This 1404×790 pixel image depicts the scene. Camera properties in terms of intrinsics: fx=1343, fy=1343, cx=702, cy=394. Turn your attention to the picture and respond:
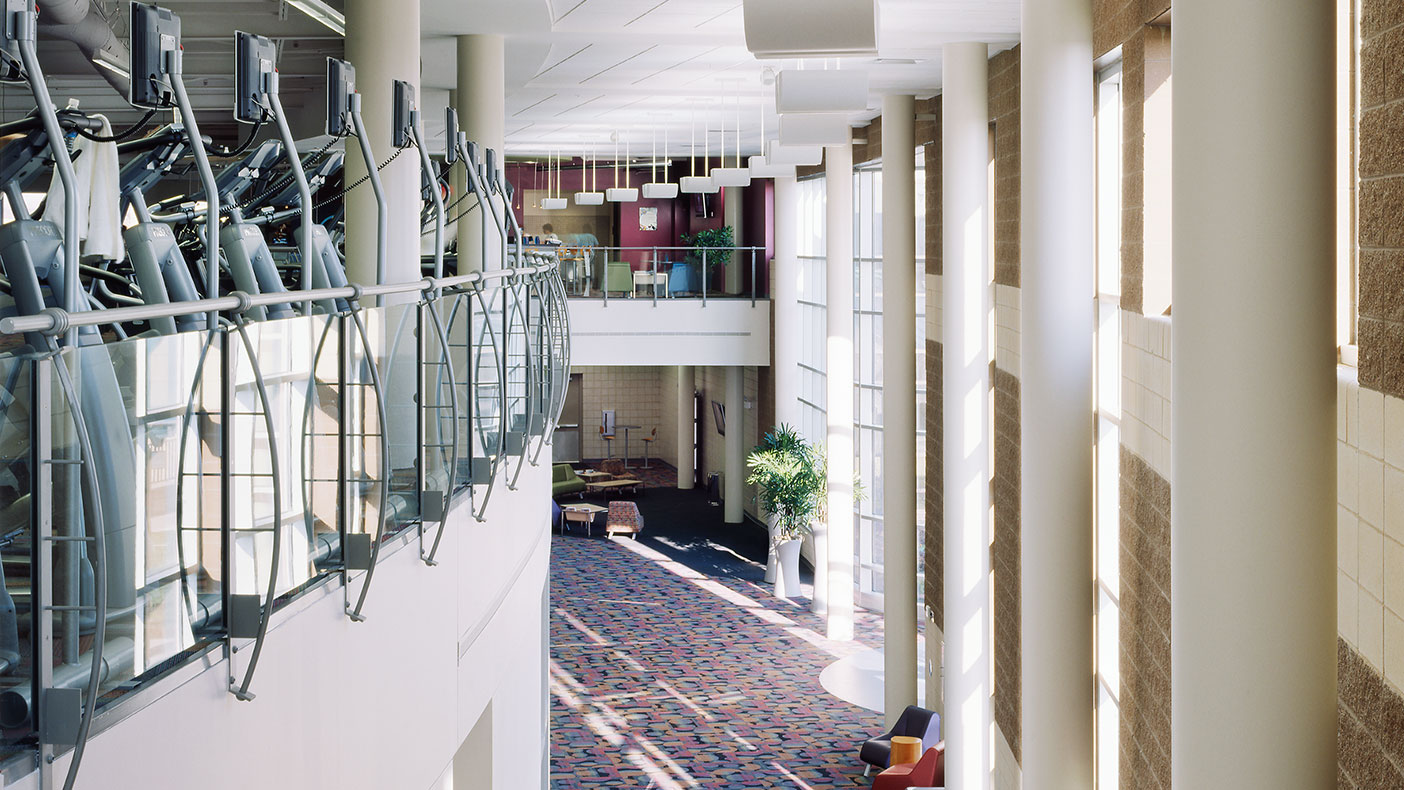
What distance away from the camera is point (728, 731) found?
1193 cm

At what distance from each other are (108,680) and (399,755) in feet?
6.24

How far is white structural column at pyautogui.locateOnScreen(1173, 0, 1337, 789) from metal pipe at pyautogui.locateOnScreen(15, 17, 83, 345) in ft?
7.99

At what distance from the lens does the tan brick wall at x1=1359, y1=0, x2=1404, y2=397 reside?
2.81 metres

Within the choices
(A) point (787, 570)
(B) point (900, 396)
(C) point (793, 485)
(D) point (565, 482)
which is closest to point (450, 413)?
(B) point (900, 396)

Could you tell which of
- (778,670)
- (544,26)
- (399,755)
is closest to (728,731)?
(778,670)

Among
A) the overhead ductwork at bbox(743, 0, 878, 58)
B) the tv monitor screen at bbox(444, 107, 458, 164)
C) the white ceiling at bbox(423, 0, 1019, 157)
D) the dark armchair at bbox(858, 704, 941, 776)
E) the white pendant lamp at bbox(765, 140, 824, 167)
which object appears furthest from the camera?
the white pendant lamp at bbox(765, 140, 824, 167)

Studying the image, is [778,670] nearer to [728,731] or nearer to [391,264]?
[728,731]

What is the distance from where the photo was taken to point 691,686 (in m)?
13.2

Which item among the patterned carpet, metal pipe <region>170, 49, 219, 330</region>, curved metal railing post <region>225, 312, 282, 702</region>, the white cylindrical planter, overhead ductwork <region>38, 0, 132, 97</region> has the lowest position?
the patterned carpet

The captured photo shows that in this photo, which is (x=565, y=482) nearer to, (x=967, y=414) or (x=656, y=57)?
(x=656, y=57)

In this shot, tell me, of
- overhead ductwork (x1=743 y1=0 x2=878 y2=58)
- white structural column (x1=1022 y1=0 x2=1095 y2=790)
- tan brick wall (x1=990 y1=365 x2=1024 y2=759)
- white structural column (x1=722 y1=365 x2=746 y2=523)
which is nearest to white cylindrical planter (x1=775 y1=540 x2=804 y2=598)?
white structural column (x1=722 y1=365 x2=746 y2=523)

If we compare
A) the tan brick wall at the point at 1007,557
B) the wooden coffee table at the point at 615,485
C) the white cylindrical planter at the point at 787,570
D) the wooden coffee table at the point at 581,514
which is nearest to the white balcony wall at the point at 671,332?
the wooden coffee table at the point at 581,514

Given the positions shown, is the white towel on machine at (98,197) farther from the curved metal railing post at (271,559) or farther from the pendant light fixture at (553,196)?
the pendant light fixture at (553,196)

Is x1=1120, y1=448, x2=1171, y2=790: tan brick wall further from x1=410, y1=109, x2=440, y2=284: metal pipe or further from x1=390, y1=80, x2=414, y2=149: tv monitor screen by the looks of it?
x1=390, y1=80, x2=414, y2=149: tv monitor screen
